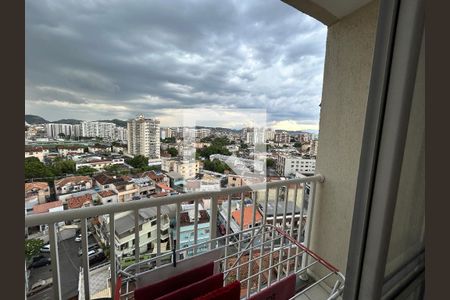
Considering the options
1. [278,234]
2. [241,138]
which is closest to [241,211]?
[278,234]

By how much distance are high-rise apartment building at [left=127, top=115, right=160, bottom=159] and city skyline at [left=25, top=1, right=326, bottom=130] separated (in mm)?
44

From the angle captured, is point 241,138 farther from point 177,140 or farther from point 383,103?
point 383,103

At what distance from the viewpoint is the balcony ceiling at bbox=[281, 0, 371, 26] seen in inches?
55.3

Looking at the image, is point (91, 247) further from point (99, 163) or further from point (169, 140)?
point (169, 140)

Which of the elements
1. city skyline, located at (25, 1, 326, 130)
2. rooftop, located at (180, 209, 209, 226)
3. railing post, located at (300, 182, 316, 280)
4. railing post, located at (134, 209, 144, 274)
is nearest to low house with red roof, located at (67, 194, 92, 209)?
railing post, located at (134, 209, 144, 274)

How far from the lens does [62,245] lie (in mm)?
1005

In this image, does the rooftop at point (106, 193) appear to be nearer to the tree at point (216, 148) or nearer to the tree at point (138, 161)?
the tree at point (138, 161)

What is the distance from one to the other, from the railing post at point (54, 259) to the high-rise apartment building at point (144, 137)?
457 millimetres

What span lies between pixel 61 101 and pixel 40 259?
26.0 inches

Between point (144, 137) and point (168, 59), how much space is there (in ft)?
1.41

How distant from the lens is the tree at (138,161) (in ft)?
3.29

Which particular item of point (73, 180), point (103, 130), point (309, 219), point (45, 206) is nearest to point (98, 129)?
point (103, 130)

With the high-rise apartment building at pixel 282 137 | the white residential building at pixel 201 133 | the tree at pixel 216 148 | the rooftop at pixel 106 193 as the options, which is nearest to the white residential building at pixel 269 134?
the high-rise apartment building at pixel 282 137

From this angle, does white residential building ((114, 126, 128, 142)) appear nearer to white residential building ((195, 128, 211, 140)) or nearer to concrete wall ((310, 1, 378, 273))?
white residential building ((195, 128, 211, 140))
